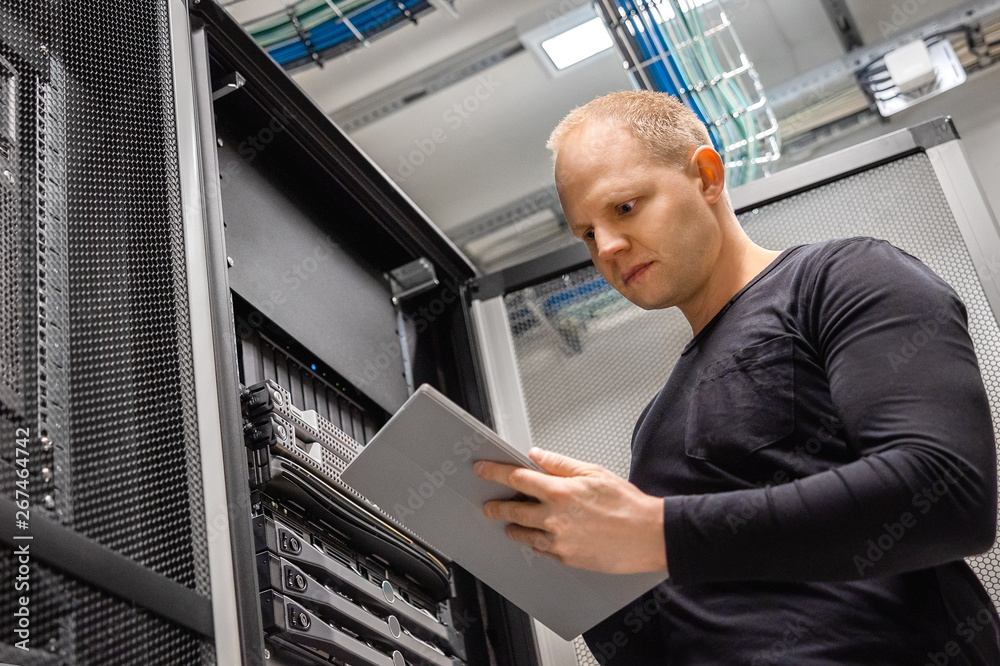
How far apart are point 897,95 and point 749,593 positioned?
2579 mm

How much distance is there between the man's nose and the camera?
1.16 m

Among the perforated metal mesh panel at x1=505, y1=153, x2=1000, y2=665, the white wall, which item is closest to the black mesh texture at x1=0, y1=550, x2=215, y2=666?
the perforated metal mesh panel at x1=505, y1=153, x2=1000, y2=665

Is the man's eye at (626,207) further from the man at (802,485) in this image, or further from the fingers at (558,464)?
the fingers at (558,464)

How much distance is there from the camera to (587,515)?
0.85 metres

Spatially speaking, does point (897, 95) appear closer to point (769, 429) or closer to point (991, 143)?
point (991, 143)

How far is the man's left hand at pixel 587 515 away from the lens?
83cm

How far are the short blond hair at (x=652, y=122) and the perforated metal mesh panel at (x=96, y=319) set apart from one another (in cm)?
55

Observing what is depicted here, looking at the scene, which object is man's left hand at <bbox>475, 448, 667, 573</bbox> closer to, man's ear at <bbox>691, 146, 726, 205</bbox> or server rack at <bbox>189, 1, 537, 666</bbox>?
server rack at <bbox>189, 1, 537, 666</bbox>

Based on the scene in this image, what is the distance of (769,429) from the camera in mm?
954

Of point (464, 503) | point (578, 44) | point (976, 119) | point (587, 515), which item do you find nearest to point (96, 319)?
point (464, 503)

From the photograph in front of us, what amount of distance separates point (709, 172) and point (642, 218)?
0.14 m

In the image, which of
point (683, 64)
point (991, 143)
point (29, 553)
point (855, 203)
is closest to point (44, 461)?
point (29, 553)

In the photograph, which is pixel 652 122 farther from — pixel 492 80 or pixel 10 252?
pixel 492 80

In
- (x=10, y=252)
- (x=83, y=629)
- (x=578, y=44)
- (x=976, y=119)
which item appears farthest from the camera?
(x=976, y=119)
